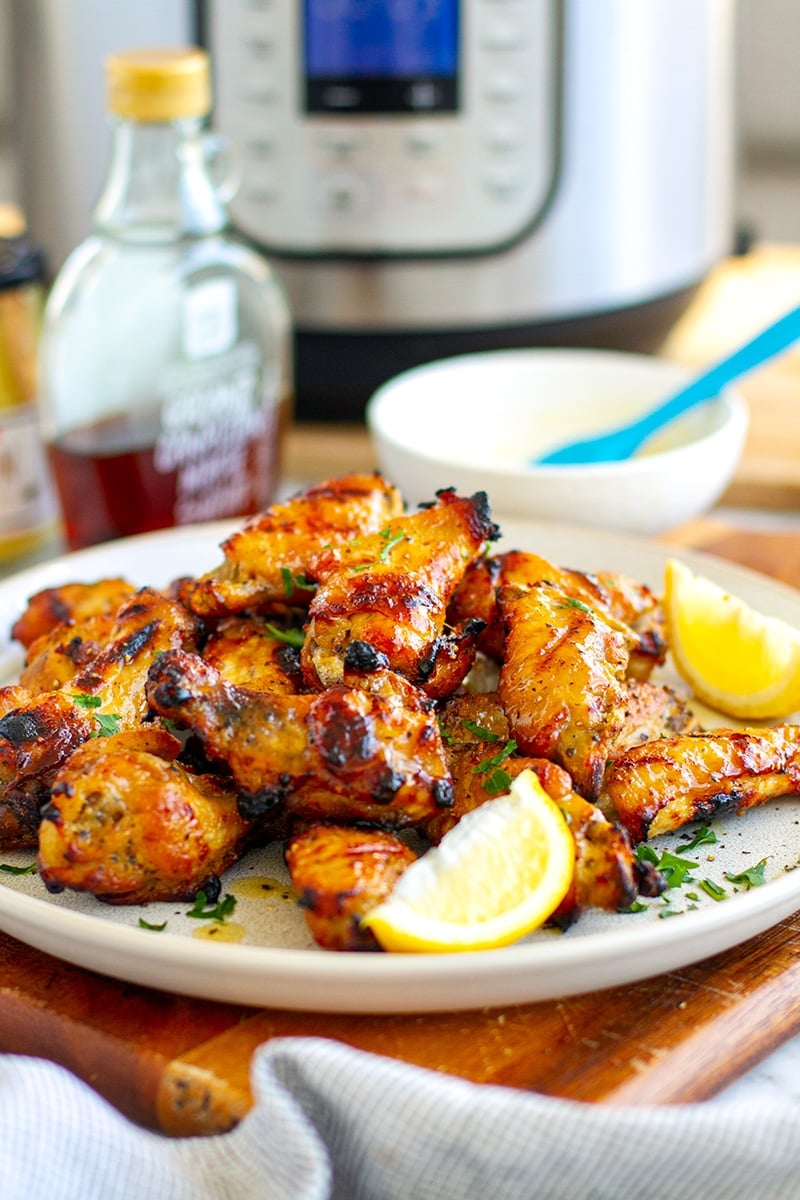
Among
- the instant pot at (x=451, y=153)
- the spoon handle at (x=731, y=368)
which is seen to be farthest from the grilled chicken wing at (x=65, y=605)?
the instant pot at (x=451, y=153)

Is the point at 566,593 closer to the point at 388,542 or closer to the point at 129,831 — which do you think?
the point at 388,542

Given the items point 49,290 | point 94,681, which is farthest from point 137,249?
point 94,681

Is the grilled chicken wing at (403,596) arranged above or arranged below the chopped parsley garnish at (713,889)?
above

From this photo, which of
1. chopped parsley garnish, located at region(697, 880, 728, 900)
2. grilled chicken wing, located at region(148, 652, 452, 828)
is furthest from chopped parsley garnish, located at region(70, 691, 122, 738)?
chopped parsley garnish, located at region(697, 880, 728, 900)

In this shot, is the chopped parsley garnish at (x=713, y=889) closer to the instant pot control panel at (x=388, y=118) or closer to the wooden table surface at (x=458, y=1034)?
the wooden table surface at (x=458, y=1034)

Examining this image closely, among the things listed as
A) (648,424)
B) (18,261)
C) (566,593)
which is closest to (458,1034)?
(566,593)

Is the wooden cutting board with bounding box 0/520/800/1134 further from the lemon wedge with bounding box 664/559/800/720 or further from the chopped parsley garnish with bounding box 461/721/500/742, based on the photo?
the lemon wedge with bounding box 664/559/800/720

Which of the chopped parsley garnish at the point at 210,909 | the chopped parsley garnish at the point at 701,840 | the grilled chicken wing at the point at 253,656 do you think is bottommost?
the chopped parsley garnish at the point at 701,840
